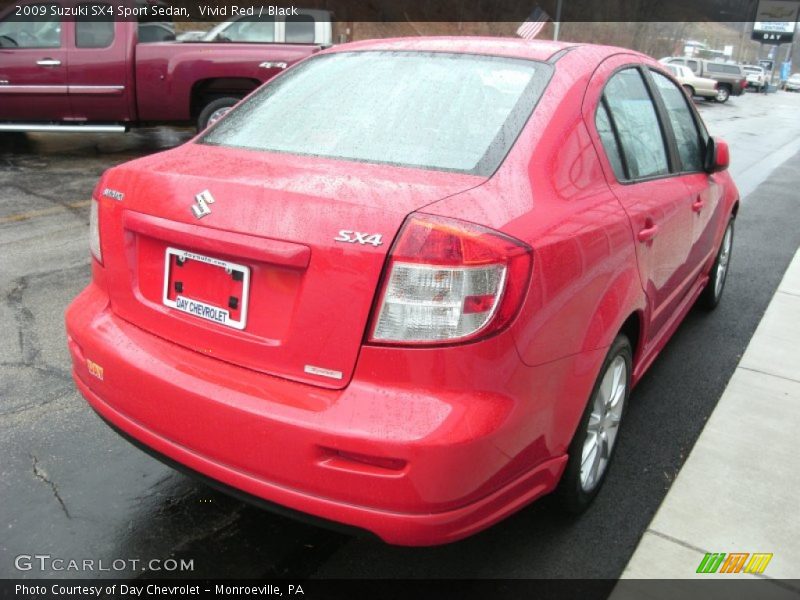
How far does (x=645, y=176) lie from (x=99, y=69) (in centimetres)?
810

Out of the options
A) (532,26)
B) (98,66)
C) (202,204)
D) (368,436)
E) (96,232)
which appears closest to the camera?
(368,436)

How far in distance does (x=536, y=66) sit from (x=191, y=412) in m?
1.69

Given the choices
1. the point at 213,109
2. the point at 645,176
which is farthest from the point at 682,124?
the point at 213,109

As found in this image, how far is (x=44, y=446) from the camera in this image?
3.03m

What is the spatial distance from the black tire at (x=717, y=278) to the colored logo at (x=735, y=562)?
8.32ft

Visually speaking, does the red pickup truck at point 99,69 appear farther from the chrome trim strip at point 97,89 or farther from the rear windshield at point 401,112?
the rear windshield at point 401,112

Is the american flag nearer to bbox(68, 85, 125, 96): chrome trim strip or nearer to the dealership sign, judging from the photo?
bbox(68, 85, 125, 96): chrome trim strip

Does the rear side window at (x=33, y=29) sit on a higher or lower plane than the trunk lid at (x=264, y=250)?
higher

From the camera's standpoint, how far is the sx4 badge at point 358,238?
6.33 ft

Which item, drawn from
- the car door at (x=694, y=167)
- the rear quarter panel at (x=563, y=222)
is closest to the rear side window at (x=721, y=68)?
the car door at (x=694, y=167)

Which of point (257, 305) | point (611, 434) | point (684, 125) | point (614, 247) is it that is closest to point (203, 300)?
point (257, 305)

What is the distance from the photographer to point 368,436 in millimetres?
1896

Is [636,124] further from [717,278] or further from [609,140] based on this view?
[717,278]

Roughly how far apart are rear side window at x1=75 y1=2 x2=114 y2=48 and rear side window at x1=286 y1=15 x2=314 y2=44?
2.30 meters
